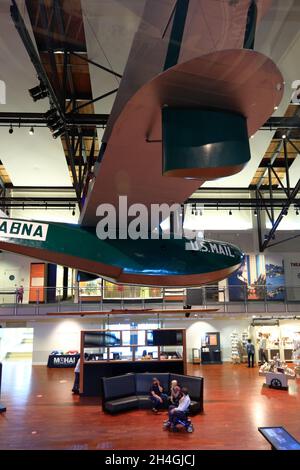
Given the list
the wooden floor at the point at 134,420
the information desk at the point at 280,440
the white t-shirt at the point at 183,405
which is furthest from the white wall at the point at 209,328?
the information desk at the point at 280,440

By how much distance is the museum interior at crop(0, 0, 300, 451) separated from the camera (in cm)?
199

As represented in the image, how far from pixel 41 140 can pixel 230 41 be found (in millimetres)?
15186

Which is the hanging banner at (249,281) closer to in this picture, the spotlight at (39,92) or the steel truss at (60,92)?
the steel truss at (60,92)

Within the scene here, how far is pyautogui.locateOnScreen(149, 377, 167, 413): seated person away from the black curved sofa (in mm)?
325

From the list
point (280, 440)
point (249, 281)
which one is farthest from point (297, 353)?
point (280, 440)

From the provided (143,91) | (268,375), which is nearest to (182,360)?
(268,375)

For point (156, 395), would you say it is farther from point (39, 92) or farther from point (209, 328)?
point (209, 328)

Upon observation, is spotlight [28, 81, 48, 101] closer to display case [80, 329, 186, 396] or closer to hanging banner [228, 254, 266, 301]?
display case [80, 329, 186, 396]

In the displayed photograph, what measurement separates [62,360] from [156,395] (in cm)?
1047

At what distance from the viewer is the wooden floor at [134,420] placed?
716 cm

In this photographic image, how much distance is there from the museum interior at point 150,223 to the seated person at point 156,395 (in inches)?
1.8

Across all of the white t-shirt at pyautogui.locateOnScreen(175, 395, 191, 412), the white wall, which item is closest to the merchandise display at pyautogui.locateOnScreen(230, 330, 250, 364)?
the white wall

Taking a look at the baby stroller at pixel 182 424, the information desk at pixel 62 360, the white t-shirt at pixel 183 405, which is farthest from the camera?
the information desk at pixel 62 360
